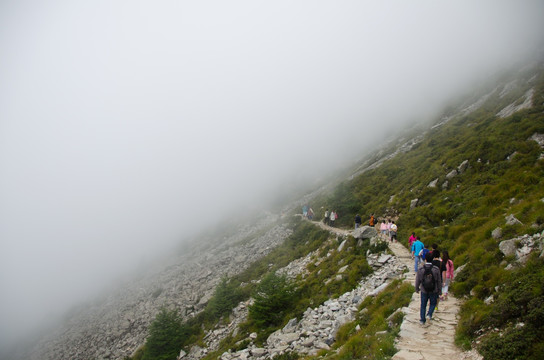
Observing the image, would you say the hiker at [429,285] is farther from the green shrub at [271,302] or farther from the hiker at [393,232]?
the green shrub at [271,302]

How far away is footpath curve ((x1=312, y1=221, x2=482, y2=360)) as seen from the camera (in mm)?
7734

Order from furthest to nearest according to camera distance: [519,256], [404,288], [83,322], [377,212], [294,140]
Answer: [294,140] < [83,322] < [377,212] < [404,288] < [519,256]

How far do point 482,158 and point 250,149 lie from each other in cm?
14319

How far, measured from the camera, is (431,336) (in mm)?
8922

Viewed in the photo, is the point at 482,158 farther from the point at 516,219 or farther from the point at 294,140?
the point at 294,140

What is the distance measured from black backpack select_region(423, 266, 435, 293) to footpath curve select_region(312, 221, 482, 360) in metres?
1.36

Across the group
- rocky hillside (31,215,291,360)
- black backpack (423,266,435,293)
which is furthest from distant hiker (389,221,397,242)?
rocky hillside (31,215,291,360)

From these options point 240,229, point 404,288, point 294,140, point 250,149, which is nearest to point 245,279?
point 404,288

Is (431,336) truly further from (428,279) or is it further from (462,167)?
(462,167)

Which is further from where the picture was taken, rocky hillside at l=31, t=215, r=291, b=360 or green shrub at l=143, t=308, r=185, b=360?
rocky hillside at l=31, t=215, r=291, b=360

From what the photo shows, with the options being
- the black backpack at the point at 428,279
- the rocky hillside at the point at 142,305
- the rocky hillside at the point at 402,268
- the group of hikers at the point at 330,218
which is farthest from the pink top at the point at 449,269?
the rocky hillside at the point at 142,305

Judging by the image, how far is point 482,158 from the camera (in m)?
22.8

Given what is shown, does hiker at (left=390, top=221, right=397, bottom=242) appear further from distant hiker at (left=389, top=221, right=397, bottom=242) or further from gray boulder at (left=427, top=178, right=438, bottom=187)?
gray boulder at (left=427, top=178, right=438, bottom=187)

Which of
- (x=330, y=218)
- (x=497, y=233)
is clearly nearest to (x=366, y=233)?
(x=497, y=233)
